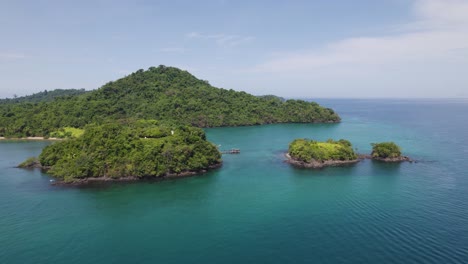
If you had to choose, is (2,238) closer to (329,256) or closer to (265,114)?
(329,256)

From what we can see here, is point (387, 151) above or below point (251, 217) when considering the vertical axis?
above

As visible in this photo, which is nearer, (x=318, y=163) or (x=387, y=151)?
(x=318, y=163)

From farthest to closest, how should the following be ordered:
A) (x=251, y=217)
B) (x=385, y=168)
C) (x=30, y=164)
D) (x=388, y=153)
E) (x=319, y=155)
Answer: (x=388, y=153), (x=319, y=155), (x=30, y=164), (x=385, y=168), (x=251, y=217)

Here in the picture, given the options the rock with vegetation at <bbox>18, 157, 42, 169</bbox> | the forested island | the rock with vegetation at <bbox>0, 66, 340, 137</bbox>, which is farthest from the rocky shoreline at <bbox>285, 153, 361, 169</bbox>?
the rock with vegetation at <bbox>0, 66, 340, 137</bbox>

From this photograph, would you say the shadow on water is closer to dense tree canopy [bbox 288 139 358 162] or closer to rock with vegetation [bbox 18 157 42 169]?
dense tree canopy [bbox 288 139 358 162]

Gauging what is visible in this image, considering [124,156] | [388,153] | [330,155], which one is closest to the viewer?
[124,156]

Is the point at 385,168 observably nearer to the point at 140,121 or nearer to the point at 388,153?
the point at 388,153

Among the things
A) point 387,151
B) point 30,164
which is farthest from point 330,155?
point 30,164
